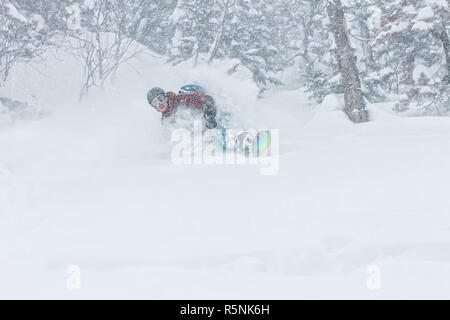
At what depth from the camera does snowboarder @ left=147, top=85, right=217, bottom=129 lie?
7.02 metres

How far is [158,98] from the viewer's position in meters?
7.13

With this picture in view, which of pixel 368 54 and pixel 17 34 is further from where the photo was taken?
pixel 368 54

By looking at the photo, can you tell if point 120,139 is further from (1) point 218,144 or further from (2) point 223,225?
(2) point 223,225

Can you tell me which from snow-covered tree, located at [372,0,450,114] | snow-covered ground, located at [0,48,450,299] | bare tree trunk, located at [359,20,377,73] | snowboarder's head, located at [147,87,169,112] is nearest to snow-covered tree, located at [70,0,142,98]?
snowboarder's head, located at [147,87,169,112]

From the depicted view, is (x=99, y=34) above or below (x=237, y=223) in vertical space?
above

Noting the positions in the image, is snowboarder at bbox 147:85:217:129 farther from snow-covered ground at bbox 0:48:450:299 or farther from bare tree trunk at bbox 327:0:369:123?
bare tree trunk at bbox 327:0:369:123

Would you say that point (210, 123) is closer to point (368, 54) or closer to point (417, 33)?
point (417, 33)

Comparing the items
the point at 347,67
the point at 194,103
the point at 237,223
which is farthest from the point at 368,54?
the point at 237,223

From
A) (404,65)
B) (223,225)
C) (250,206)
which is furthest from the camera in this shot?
(404,65)

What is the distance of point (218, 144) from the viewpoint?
273 inches

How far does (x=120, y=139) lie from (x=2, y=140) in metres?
2.34

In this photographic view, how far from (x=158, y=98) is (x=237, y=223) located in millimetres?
4271

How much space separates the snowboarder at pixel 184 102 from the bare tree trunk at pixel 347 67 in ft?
11.4
